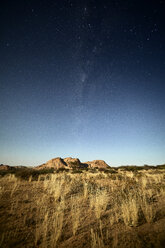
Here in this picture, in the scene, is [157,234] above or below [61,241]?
above

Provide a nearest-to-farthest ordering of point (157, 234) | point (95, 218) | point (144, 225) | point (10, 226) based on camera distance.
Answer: point (157, 234) → point (144, 225) → point (10, 226) → point (95, 218)

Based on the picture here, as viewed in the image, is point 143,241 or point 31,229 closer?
point 143,241

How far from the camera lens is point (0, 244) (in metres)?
2.36

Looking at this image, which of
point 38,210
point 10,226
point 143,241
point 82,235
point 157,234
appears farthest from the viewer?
point 38,210

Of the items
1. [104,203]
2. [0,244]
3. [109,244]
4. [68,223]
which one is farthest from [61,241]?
[104,203]

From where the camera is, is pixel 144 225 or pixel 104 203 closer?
pixel 144 225

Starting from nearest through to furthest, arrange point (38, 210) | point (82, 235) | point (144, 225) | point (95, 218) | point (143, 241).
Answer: point (143, 241)
point (82, 235)
point (144, 225)
point (95, 218)
point (38, 210)

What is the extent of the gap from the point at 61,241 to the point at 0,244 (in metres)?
1.20

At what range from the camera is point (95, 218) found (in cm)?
340

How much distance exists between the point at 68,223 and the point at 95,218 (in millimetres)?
778

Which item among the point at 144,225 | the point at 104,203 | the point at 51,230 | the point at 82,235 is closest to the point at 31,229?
the point at 51,230

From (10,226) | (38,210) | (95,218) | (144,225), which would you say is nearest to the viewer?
(144,225)

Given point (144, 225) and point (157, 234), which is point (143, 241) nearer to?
point (157, 234)

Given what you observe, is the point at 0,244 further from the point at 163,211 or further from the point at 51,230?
the point at 163,211
